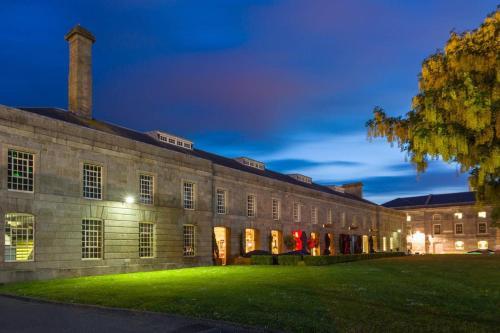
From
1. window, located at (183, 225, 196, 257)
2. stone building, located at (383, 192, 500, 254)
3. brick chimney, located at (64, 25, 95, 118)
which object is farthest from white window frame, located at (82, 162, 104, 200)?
stone building, located at (383, 192, 500, 254)

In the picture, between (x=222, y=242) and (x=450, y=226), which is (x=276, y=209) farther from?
(x=450, y=226)

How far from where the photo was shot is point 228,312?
12.2 m

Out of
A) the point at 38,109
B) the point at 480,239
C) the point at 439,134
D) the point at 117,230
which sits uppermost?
the point at 38,109

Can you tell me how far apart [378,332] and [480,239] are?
9565cm

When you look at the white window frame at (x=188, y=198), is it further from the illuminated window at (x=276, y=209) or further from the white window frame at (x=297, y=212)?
the white window frame at (x=297, y=212)

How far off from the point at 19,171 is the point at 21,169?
0.15 metres

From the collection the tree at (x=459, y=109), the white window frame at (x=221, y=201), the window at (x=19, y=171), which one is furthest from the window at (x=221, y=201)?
the tree at (x=459, y=109)

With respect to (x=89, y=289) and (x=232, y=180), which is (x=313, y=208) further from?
(x=89, y=289)

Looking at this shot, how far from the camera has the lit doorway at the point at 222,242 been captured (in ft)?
Result: 133

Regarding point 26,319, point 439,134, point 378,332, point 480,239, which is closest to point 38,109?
point 26,319

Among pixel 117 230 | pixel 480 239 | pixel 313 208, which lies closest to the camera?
pixel 117 230

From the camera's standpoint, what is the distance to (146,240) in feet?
104

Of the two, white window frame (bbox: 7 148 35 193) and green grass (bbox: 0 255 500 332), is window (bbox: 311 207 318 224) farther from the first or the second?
white window frame (bbox: 7 148 35 193)

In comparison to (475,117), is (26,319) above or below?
below
